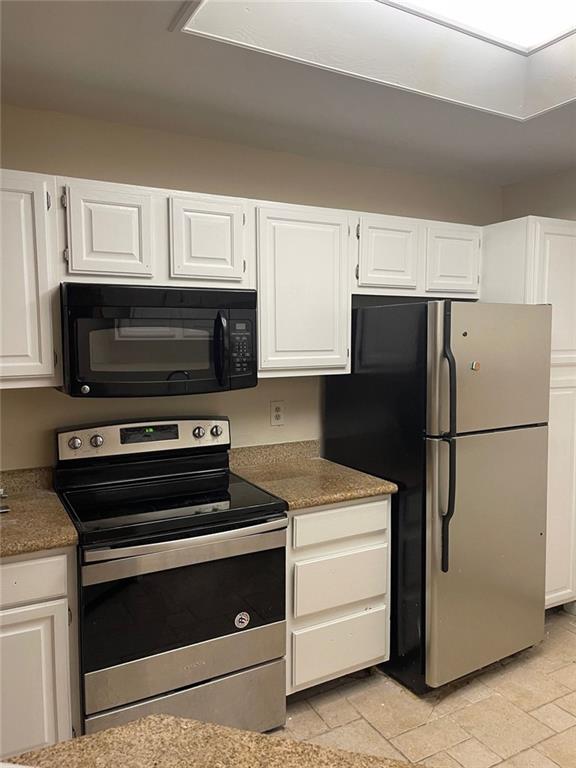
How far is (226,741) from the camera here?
2.69ft

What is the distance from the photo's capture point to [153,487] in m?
2.33

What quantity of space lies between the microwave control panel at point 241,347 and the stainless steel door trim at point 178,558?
65 centimetres

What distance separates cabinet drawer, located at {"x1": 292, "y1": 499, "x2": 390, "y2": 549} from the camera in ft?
7.27

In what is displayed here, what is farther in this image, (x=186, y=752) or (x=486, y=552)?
(x=486, y=552)

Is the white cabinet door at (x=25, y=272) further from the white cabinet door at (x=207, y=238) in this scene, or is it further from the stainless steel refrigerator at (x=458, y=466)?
the stainless steel refrigerator at (x=458, y=466)

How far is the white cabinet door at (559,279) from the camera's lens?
108 inches

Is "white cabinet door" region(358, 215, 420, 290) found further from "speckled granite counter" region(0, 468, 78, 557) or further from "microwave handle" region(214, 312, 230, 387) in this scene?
"speckled granite counter" region(0, 468, 78, 557)

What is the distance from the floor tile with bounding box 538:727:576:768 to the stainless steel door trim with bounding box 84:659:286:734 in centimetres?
98

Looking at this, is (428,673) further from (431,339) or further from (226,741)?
(226,741)

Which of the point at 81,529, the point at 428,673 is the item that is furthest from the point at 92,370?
the point at 428,673

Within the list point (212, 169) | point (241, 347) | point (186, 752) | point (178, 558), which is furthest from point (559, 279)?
point (186, 752)

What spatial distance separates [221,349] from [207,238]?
44 centimetres

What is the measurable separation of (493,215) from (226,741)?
10.9ft

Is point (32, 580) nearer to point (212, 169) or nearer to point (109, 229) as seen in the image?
point (109, 229)
